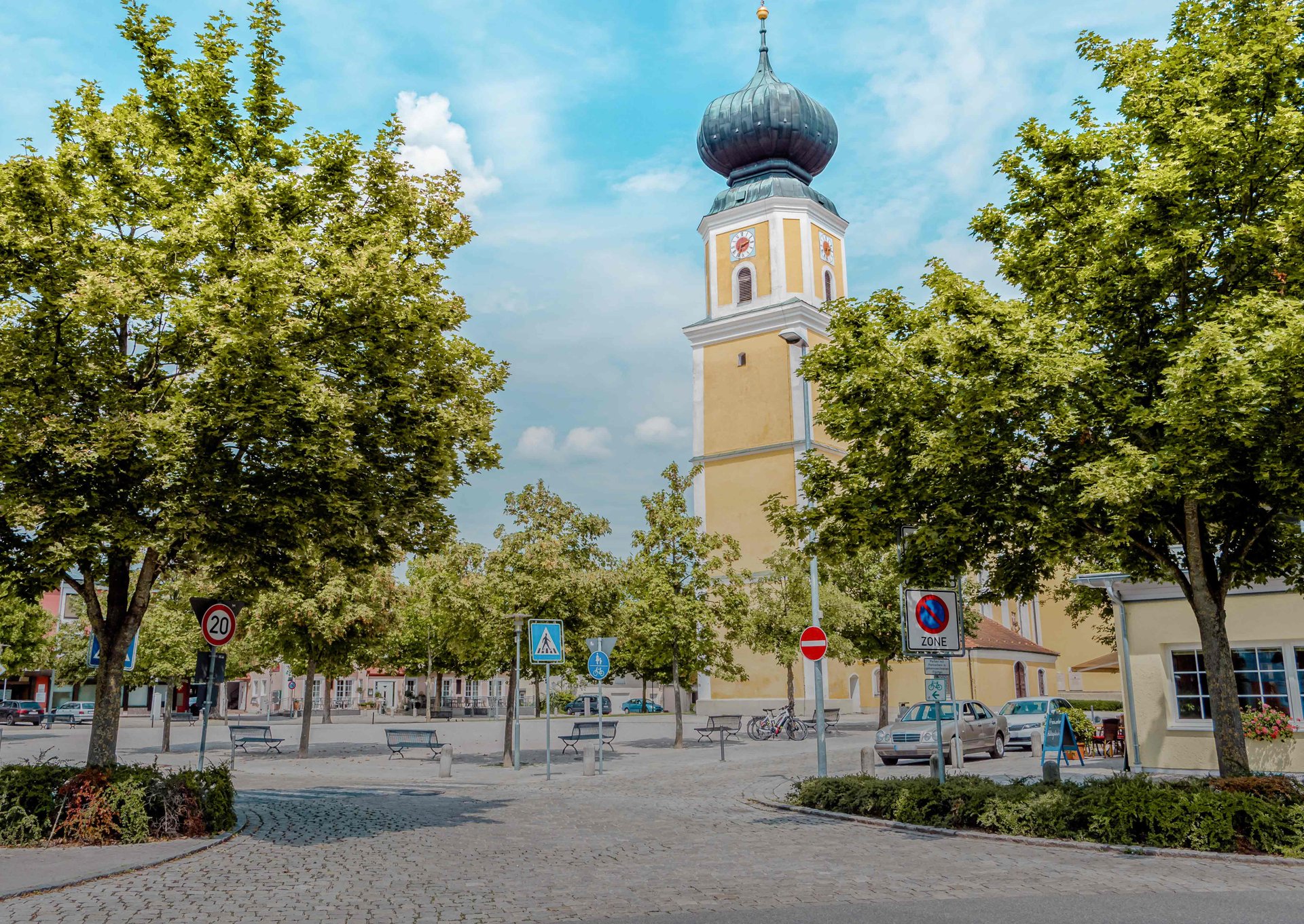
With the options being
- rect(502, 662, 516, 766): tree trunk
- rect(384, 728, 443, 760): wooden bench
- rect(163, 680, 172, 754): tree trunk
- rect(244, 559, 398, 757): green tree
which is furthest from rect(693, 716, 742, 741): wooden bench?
rect(163, 680, 172, 754): tree trunk

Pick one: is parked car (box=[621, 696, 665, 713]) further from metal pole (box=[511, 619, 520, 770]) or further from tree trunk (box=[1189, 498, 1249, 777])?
tree trunk (box=[1189, 498, 1249, 777])

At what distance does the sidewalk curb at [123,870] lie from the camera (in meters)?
8.78

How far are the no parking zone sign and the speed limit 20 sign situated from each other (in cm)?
917

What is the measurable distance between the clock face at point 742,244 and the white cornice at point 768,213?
603mm

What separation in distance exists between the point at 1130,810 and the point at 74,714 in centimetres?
5784

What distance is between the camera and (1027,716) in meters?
29.4

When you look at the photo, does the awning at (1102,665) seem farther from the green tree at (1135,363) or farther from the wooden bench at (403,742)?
the green tree at (1135,363)

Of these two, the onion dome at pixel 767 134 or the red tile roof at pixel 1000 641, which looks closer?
the red tile roof at pixel 1000 641

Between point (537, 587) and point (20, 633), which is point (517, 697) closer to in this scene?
point (537, 587)

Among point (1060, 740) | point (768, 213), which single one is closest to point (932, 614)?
point (1060, 740)

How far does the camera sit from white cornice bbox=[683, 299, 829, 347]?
54.3 m

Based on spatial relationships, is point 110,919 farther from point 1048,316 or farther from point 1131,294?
point 1131,294

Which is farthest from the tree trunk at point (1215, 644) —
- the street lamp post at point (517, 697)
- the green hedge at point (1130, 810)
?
the street lamp post at point (517, 697)

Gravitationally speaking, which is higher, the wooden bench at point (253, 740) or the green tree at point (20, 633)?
the green tree at point (20, 633)
